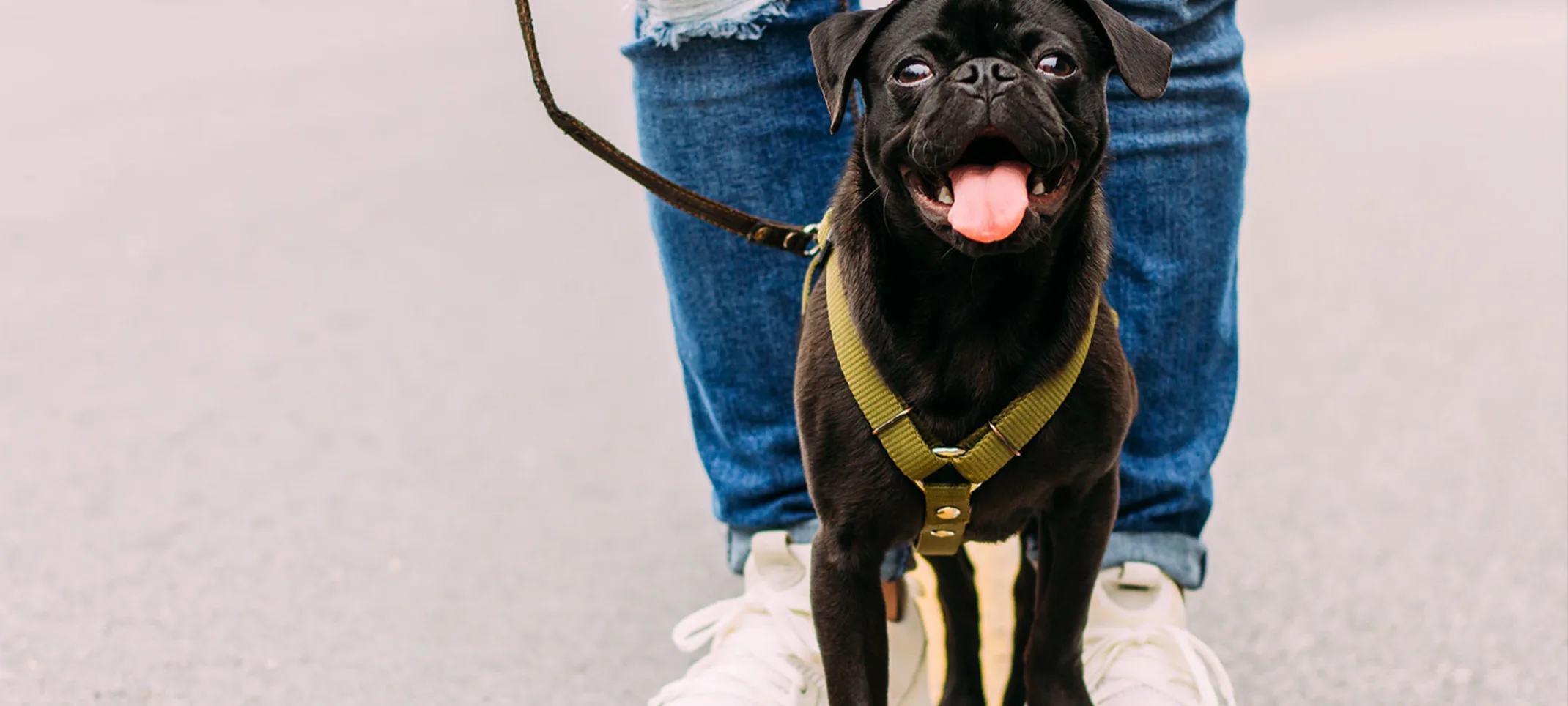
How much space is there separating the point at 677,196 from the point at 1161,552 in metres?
0.71

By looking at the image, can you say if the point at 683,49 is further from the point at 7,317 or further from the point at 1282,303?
the point at 7,317

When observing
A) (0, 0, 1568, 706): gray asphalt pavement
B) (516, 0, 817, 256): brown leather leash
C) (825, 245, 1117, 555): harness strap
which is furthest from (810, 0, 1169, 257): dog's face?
(0, 0, 1568, 706): gray asphalt pavement

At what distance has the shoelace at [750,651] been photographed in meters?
1.49

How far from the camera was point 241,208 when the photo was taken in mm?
3543

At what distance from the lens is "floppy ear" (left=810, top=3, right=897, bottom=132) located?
113cm

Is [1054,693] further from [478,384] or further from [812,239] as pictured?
[478,384]

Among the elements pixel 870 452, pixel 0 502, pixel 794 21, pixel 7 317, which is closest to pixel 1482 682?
pixel 870 452

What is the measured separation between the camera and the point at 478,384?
2.59m

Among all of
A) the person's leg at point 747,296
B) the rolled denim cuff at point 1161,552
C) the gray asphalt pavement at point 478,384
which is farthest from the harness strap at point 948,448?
the gray asphalt pavement at point 478,384

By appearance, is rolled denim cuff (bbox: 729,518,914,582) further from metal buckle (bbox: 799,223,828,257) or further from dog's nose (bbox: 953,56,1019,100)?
dog's nose (bbox: 953,56,1019,100)

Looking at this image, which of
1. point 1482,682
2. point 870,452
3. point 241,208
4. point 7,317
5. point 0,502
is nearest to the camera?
point 870,452

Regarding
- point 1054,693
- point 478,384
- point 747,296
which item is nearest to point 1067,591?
point 1054,693

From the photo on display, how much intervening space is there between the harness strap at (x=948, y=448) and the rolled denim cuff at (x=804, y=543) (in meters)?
0.32

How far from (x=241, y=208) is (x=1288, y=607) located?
9.33 feet
